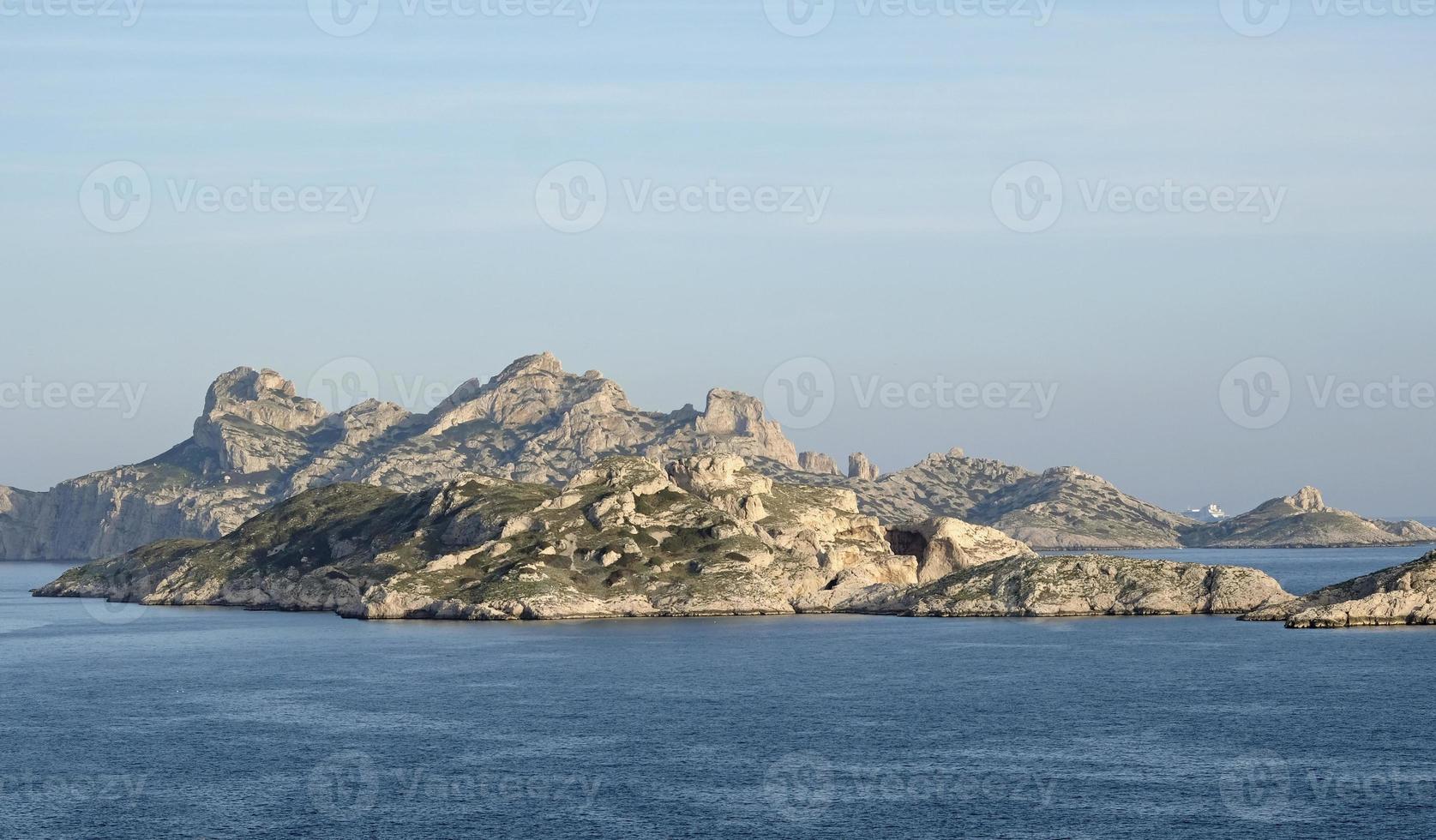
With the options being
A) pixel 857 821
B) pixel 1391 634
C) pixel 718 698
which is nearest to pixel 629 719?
pixel 718 698

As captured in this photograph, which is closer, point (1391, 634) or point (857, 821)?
point (857, 821)

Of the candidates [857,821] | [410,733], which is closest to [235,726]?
[410,733]

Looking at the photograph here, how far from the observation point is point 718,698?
147 metres

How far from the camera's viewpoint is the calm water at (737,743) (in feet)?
317

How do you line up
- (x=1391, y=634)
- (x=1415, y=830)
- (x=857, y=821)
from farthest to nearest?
(x=1391, y=634) → (x=857, y=821) → (x=1415, y=830)

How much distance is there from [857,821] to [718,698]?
170 feet

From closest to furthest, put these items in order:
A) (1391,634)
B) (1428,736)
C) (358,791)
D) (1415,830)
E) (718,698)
Answer: (1415,830)
(358,791)
(1428,736)
(718,698)
(1391,634)

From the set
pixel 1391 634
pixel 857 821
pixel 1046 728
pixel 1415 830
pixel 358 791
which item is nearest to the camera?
pixel 1415 830

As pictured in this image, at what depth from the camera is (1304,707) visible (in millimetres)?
135875

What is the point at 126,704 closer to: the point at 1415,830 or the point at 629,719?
the point at 629,719

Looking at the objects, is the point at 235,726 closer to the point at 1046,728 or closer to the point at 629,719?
the point at 629,719

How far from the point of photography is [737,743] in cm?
12294

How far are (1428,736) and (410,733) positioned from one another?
8117 centimetres

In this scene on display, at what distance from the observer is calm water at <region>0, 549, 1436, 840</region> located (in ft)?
317
